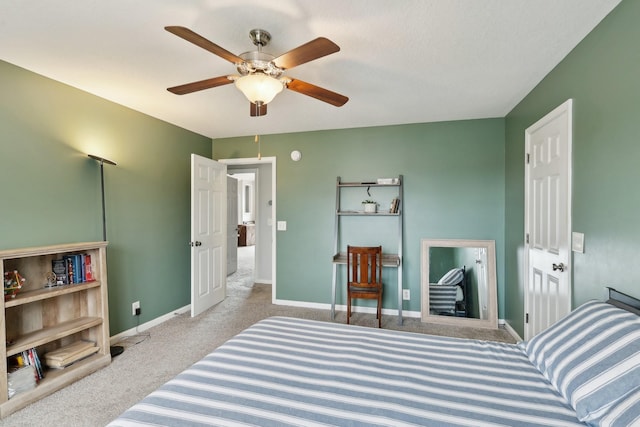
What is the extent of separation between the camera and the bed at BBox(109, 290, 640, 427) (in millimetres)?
990

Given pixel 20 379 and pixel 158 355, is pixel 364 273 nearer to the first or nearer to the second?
pixel 158 355

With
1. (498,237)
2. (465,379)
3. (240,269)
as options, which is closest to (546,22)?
(465,379)

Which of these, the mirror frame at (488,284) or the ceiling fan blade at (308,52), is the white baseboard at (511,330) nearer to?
the mirror frame at (488,284)

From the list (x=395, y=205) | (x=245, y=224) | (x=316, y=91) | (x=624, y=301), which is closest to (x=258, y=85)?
(x=316, y=91)

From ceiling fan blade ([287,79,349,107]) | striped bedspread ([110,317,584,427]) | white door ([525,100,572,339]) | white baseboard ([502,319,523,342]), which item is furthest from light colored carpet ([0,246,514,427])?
ceiling fan blade ([287,79,349,107])

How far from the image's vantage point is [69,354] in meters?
2.33

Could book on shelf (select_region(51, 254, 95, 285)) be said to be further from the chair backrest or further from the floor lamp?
the chair backrest

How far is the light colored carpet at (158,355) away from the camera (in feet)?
6.40

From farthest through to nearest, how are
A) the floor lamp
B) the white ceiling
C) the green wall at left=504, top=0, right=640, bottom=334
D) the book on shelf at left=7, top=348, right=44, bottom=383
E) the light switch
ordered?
the floor lamp → the book on shelf at left=7, top=348, right=44, bottom=383 → the light switch → the white ceiling → the green wall at left=504, top=0, right=640, bottom=334

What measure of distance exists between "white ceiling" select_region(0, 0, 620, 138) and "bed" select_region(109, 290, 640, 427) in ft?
5.18

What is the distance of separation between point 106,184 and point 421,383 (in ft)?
10.3

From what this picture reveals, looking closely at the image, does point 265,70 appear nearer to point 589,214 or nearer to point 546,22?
point 546,22

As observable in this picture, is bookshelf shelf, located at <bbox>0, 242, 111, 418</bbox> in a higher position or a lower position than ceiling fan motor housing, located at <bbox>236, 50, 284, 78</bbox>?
lower

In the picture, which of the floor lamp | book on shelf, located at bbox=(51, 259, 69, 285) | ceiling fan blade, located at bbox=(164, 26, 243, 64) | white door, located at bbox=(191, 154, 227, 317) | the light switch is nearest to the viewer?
ceiling fan blade, located at bbox=(164, 26, 243, 64)
